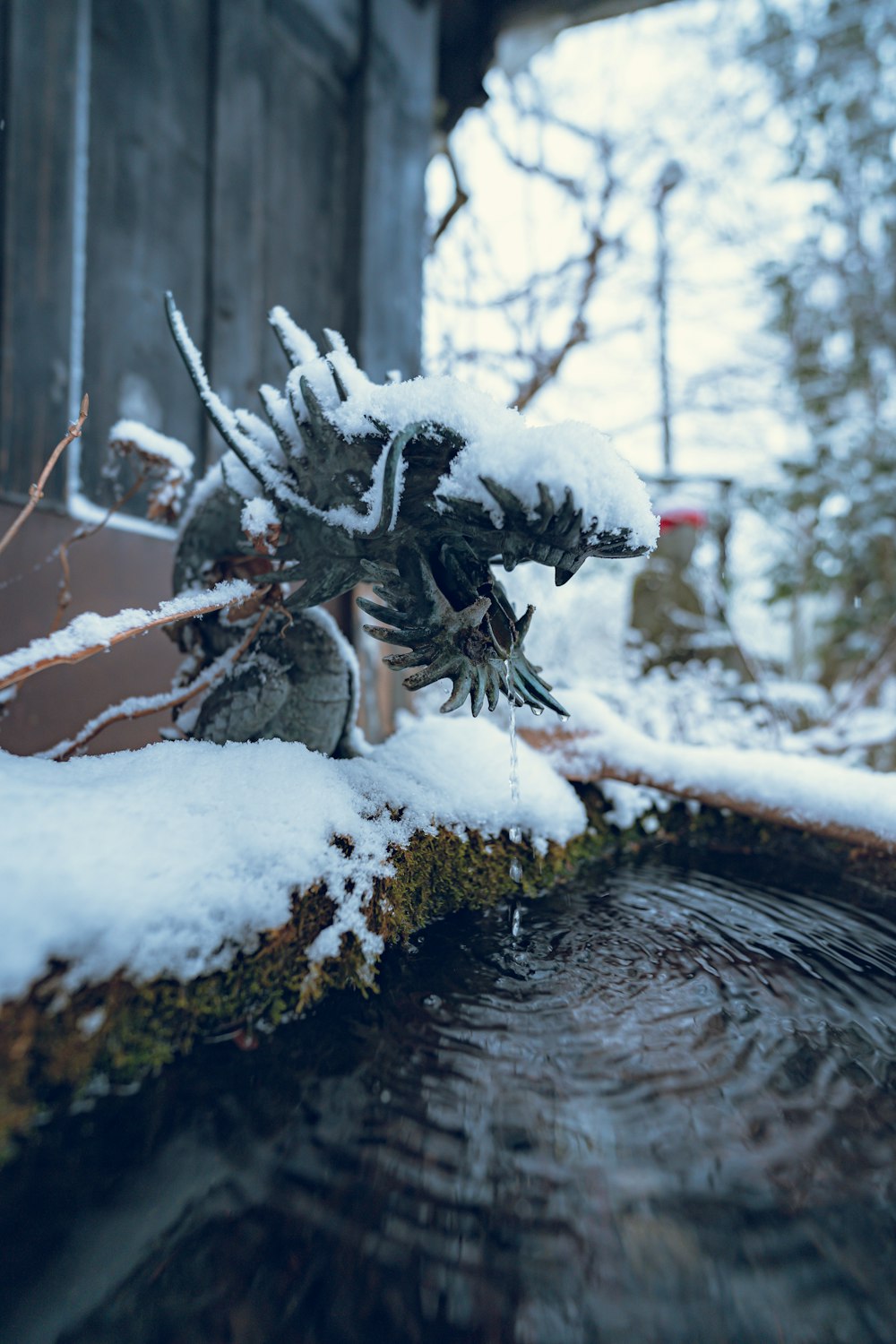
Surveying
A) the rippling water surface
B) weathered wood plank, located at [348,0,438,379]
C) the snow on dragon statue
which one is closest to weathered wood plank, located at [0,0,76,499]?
the snow on dragon statue

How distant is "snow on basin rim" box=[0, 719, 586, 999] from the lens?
2.80 ft

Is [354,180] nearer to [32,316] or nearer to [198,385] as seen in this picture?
[32,316]

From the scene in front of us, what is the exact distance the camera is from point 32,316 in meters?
2.24

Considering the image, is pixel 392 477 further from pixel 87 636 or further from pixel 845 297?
pixel 845 297

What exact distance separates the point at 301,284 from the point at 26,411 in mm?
1740

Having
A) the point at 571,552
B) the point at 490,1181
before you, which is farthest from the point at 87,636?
the point at 490,1181

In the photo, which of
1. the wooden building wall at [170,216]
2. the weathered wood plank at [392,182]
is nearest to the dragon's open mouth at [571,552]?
the wooden building wall at [170,216]

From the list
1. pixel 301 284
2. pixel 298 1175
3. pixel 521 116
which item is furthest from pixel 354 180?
pixel 298 1175

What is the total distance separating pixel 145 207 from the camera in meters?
2.73

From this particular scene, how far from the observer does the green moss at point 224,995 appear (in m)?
0.81

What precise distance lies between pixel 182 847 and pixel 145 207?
2.80 metres

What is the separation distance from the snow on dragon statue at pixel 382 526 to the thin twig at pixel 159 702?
42 millimetres

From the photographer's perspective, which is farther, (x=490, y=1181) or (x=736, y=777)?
(x=736, y=777)

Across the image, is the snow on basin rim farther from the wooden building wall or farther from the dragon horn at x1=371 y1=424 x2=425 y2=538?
the wooden building wall
